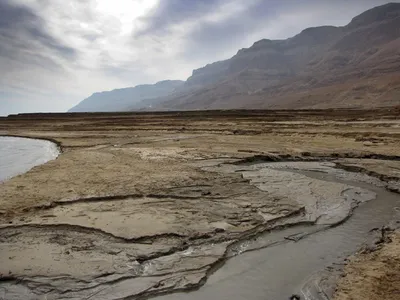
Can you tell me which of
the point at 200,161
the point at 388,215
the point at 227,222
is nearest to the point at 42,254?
the point at 227,222

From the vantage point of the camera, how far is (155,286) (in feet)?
14.1

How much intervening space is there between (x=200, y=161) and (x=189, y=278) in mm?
7828

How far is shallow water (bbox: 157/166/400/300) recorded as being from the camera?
13.8 ft

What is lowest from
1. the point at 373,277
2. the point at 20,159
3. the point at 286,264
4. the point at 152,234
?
the point at 286,264

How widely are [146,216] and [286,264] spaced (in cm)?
295

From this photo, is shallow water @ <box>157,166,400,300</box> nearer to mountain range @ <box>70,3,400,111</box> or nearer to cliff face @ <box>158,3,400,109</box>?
mountain range @ <box>70,3,400,111</box>

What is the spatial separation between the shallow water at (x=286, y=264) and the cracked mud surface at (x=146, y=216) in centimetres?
20

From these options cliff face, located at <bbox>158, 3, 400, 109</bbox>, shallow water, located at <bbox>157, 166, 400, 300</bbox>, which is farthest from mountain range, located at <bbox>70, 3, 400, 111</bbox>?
shallow water, located at <bbox>157, 166, 400, 300</bbox>

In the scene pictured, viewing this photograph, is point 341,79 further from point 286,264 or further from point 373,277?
point 373,277

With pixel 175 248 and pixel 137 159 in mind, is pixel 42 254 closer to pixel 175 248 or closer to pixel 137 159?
pixel 175 248

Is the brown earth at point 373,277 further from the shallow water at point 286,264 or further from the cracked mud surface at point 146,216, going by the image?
the cracked mud surface at point 146,216

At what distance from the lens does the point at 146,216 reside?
6.53 m

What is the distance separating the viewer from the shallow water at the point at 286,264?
4.19 m

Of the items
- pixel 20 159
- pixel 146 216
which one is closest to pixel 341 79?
pixel 20 159
